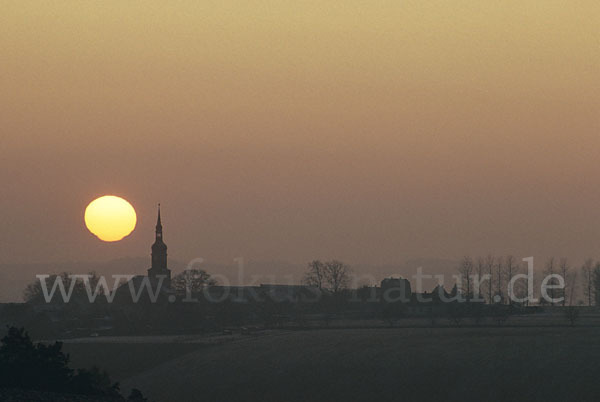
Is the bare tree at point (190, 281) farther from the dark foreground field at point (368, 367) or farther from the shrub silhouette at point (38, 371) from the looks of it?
the shrub silhouette at point (38, 371)

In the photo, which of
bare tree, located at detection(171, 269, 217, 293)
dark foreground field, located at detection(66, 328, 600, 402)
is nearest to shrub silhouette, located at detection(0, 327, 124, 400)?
dark foreground field, located at detection(66, 328, 600, 402)

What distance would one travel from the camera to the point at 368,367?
99.8 m

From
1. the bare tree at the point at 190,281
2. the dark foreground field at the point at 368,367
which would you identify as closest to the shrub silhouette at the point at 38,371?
the dark foreground field at the point at 368,367

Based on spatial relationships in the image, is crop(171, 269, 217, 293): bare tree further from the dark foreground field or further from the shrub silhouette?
the shrub silhouette

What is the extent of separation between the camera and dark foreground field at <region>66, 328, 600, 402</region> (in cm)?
8756

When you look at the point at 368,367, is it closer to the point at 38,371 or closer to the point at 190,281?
the point at 38,371

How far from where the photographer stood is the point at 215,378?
97688 mm

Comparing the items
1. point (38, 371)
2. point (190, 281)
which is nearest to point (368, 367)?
point (38, 371)

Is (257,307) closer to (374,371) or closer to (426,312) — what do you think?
(426,312)

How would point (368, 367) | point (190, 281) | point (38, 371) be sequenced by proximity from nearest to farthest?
point (38, 371)
point (368, 367)
point (190, 281)

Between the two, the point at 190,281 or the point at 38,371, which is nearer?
the point at 38,371

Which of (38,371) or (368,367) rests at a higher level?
(38,371)

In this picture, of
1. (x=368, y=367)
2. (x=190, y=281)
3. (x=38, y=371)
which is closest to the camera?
(x=38, y=371)

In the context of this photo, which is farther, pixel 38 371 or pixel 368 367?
pixel 368 367
